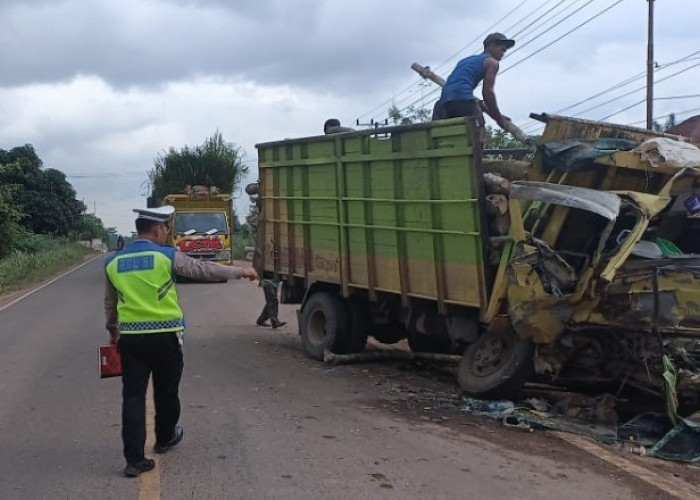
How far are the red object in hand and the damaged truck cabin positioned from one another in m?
3.19

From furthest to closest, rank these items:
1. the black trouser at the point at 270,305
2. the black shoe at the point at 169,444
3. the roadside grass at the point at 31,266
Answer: the roadside grass at the point at 31,266 → the black trouser at the point at 270,305 → the black shoe at the point at 169,444

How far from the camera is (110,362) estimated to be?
18.7 feet

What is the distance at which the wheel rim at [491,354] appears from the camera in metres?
7.57

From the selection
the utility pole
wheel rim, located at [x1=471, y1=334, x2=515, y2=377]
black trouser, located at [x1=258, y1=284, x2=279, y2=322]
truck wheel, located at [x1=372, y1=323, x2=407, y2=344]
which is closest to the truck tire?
truck wheel, located at [x1=372, y1=323, x2=407, y2=344]

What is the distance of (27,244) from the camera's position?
151ft

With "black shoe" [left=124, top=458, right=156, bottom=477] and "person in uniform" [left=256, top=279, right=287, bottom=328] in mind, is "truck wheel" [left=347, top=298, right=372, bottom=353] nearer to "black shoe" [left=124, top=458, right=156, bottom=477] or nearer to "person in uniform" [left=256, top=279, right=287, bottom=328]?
"person in uniform" [left=256, top=279, right=287, bottom=328]

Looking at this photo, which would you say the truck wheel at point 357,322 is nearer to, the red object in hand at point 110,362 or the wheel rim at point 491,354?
the wheel rim at point 491,354

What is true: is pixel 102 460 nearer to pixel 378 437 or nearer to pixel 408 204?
pixel 378 437

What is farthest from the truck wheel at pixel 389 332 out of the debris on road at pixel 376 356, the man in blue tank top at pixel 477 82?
the man in blue tank top at pixel 477 82

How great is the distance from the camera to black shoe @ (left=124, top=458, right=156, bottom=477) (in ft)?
17.5

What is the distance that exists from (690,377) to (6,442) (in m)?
4.96

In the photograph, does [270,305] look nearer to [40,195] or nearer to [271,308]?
[271,308]

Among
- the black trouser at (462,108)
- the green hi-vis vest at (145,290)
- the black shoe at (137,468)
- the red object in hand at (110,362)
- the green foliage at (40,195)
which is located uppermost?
the green foliage at (40,195)

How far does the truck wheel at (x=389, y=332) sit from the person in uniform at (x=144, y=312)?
490cm
